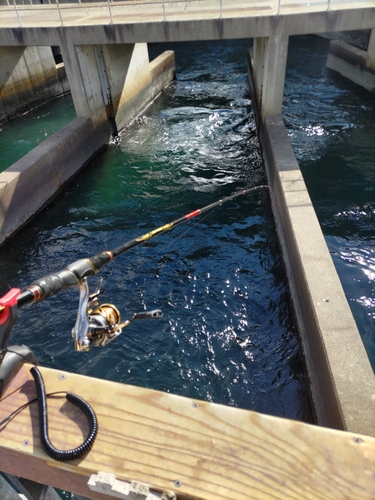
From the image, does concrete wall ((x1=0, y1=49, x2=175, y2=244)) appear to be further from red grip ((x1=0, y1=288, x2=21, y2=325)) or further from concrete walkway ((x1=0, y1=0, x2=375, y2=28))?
red grip ((x1=0, y1=288, x2=21, y2=325))

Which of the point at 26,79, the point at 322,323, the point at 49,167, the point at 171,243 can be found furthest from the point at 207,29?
the point at 26,79

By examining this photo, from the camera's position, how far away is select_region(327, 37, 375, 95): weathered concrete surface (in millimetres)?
14070

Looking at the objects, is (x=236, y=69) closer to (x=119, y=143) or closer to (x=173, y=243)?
(x=119, y=143)

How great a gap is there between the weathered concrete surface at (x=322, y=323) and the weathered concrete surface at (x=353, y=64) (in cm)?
937

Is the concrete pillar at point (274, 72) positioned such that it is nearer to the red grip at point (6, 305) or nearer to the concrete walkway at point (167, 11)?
the concrete walkway at point (167, 11)

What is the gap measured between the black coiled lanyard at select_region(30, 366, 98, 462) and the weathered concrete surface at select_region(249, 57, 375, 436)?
9.49 ft

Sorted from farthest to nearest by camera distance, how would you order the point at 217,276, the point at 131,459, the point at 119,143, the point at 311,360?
1. the point at 119,143
2. the point at 217,276
3. the point at 311,360
4. the point at 131,459

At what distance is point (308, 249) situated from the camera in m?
5.62

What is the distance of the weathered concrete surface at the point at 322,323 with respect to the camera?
11.9 ft

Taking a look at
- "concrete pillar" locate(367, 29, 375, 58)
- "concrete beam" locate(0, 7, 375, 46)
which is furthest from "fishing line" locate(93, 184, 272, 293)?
"concrete pillar" locate(367, 29, 375, 58)

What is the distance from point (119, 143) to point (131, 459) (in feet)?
40.2

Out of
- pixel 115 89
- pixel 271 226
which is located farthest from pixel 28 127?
pixel 271 226

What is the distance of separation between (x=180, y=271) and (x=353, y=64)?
13.4m

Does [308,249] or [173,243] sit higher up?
[308,249]
